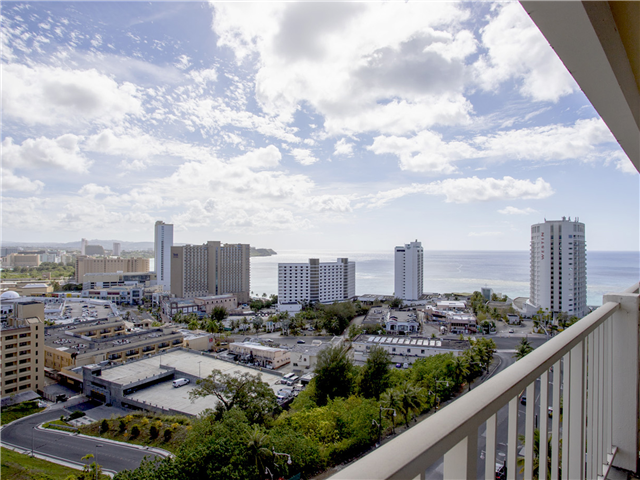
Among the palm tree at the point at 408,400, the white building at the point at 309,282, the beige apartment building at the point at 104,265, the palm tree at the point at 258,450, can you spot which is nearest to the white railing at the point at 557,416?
the palm tree at the point at 258,450

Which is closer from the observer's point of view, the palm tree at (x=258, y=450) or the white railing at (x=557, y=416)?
the white railing at (x=557, y=416)

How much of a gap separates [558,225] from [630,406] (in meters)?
16.8

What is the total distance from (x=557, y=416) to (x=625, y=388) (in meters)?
0.41

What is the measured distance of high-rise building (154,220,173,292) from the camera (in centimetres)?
2867

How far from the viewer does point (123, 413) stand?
765cm

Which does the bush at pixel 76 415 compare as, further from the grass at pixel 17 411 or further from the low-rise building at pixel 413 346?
the low-rise building at pixel 413 346

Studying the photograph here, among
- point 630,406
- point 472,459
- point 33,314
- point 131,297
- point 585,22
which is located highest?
point 585,22

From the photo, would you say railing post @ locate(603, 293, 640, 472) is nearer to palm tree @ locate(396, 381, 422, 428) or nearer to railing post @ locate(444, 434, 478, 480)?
railing post @ locate(444, 434, 478, 480)

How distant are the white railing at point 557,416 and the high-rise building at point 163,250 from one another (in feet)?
101

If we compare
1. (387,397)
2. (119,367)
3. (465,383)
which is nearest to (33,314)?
(119,367)

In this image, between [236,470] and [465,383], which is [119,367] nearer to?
[236,470]

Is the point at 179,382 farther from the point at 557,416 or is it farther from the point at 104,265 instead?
the point at 104,265

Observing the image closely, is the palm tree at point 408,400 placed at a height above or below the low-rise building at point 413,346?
above

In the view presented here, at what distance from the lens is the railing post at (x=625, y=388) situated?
95cm
